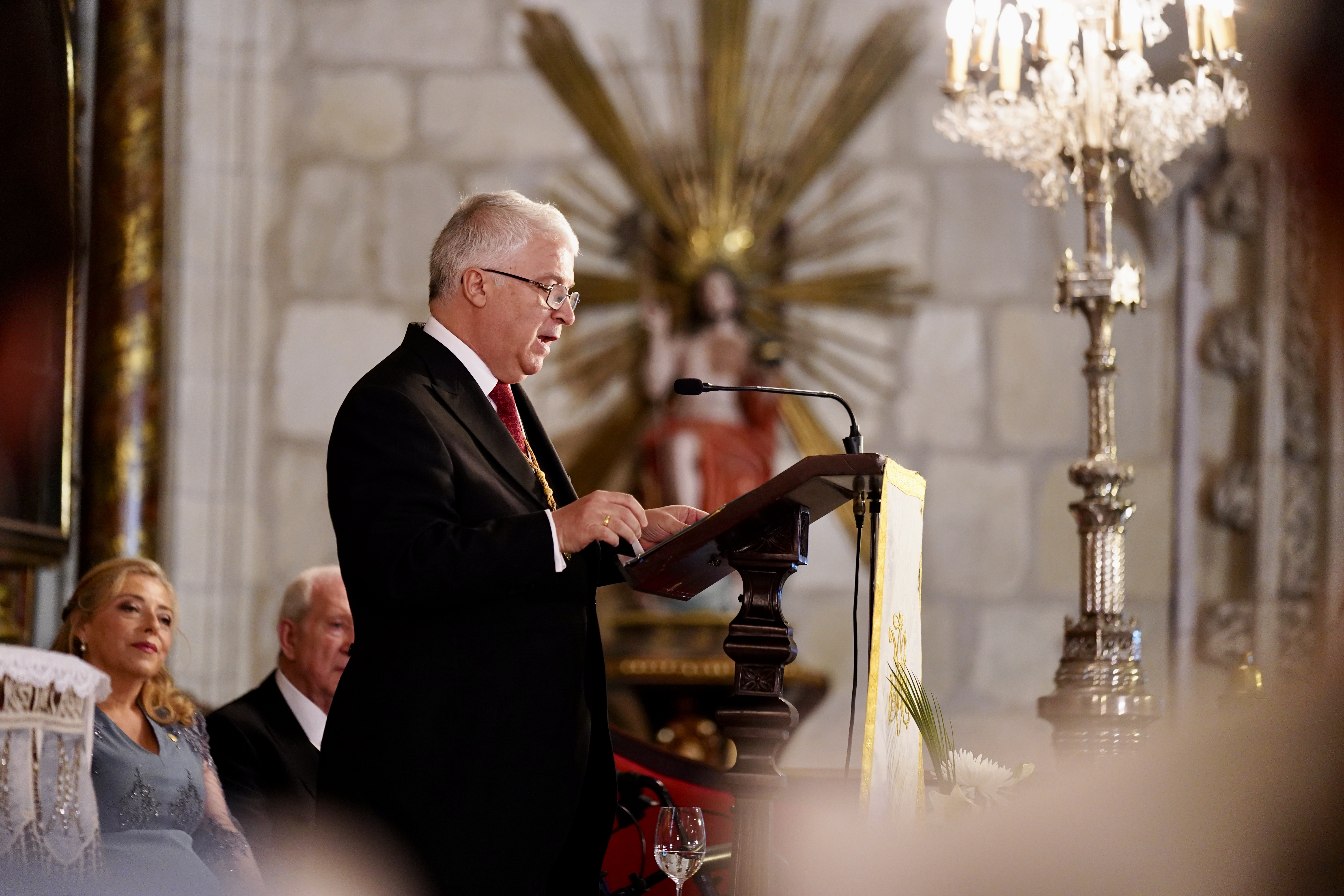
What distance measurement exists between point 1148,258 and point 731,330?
76.8 inches

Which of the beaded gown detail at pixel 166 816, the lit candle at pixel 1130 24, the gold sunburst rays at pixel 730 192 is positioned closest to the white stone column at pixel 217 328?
the gold sunburst rays at pixel 730 192

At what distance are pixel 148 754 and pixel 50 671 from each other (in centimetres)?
30

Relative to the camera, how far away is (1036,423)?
6.92 meters

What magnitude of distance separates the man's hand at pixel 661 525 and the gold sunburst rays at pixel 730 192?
14.2ft

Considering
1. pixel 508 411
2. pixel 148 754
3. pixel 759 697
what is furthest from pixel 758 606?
pixel 148 754

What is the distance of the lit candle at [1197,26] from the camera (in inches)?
171

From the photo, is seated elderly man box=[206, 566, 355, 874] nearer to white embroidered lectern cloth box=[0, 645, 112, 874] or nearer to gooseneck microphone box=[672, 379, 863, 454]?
white embroidered lectern cloth box=[0, 645, 112, 874]

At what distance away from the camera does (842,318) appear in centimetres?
696

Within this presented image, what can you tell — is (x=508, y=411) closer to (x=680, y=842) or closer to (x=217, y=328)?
(x=680, y=842)

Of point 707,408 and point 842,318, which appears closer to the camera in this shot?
point 707,408

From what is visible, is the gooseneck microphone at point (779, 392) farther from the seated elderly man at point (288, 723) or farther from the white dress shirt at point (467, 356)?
the seated elderly man at point (288, 723)

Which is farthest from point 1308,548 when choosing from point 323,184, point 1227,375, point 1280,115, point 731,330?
point 1280,115

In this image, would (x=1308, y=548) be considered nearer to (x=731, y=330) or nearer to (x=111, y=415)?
(x=731, y=330)

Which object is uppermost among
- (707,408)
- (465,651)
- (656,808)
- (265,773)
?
(707,408)
